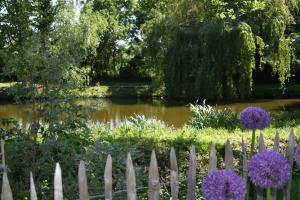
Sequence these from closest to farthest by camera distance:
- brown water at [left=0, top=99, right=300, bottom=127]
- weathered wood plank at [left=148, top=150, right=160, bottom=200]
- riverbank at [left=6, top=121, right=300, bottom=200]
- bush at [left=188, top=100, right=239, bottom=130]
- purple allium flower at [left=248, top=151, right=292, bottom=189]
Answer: purple allium flower at [left=248, top=151, right=292, bottom=189] → weathered wood plank at [left=148, top=150, right=160, bottom=200] → riverbank at [left=6, top=121, right=300, bottom=200] → bush at [left=188, top=100, right=239, bottom=130] → brown water at [left=0, top=99, right=300, bottom=127]

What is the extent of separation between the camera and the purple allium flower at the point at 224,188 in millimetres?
1903

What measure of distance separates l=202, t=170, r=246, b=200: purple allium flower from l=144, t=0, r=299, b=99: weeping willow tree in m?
18.3

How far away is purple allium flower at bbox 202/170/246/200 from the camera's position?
1.90m

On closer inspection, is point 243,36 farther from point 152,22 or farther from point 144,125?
point 144,125

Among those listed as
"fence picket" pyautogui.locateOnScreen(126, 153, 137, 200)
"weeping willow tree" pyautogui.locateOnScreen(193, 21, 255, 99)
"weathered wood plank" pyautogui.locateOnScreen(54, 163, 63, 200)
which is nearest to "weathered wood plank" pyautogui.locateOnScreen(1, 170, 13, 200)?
"weathered wood plank" pyautogui.locateOnScreen(54, 163, 63, 200)

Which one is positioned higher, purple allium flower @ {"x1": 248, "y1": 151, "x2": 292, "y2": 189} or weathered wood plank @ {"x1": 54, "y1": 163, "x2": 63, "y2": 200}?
purple allium flower @ {"x1": 248, "y1": 151, "x2": 292, "y2": 189}

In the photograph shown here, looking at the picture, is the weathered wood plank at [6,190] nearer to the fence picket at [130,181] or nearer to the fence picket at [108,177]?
the fence picket at [108,177]

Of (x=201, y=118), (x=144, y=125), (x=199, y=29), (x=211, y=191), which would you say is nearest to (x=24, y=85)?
(x=211, y=191)

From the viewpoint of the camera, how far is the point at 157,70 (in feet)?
85.0

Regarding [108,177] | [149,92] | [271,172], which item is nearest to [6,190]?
[108,177]

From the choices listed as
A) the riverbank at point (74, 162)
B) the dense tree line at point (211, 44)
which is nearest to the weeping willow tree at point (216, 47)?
the dense tree line at point (211, 44)

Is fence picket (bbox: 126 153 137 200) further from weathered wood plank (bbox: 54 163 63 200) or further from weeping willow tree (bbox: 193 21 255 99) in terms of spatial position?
weeping willow tree (bbox: 193 21 255 99)

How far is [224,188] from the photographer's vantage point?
1910mm

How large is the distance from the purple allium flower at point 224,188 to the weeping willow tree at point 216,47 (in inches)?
722
